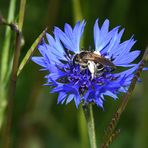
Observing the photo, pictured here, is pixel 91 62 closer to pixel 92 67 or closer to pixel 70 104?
pixel 92 67

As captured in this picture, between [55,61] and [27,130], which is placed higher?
[55,61]

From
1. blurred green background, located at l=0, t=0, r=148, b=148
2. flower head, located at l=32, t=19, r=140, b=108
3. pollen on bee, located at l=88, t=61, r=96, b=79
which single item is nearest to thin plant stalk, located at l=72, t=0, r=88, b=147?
blurred green background, located at l=0, t=0, r=148, b=148

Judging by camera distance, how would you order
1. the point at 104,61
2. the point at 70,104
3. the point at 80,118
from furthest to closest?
the point at 70,104 → the point at 80,118 → the point at 104,61

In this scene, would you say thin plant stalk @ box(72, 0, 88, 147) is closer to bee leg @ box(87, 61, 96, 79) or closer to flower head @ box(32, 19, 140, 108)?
flower head @ box(32, 19, 140, 108)

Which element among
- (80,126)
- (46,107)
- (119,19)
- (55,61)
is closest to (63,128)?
(46,107)

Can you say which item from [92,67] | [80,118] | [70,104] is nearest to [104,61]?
[92,67]

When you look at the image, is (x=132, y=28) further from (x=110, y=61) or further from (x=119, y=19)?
(x=110, y=61)
